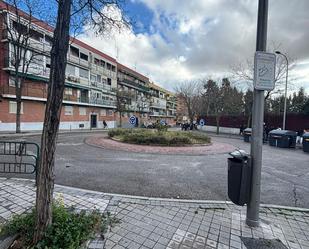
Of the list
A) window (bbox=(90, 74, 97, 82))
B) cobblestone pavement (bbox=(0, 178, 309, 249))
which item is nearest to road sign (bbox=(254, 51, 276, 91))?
cobblestone pavement (bbox=(0, 178, 309, 249))

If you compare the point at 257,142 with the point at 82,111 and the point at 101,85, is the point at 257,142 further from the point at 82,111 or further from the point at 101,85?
the point at 101,85

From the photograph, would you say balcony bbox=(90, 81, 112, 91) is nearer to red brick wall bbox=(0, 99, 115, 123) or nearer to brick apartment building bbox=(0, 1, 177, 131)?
brick apartment building bbox=(0, 1, 177, 131)

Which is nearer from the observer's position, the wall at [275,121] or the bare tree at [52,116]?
the bare tree at [52,116]

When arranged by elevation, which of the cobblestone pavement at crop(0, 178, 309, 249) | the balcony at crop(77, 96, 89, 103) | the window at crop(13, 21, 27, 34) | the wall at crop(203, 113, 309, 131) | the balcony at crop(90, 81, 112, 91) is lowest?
the cobblestone pavement at crop(0, 178, 309, 249)

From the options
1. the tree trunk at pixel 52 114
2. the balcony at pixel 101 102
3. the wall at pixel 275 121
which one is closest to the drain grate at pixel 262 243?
the tree trunk at pixel 52 114

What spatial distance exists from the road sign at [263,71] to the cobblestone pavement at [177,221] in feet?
8.18

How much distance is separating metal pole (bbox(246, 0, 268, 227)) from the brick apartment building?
1148 centimetres

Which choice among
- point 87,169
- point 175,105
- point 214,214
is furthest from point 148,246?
point 175,105

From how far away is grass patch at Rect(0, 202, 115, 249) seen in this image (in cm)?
285

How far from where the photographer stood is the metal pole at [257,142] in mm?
3847

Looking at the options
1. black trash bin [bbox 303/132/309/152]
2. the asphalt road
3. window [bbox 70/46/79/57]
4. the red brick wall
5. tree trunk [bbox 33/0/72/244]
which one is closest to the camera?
tree trunk [bbox 33/0/72/244]

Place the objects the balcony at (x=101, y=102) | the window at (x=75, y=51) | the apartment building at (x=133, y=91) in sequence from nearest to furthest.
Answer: the window at (x=75, y=51) → the balcony at (x=101, y=102) → the apartment building at (x=133, y=91)

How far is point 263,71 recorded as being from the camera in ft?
12.8

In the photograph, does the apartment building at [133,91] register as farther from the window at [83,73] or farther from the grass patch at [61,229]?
the grass patch at [61,229]
